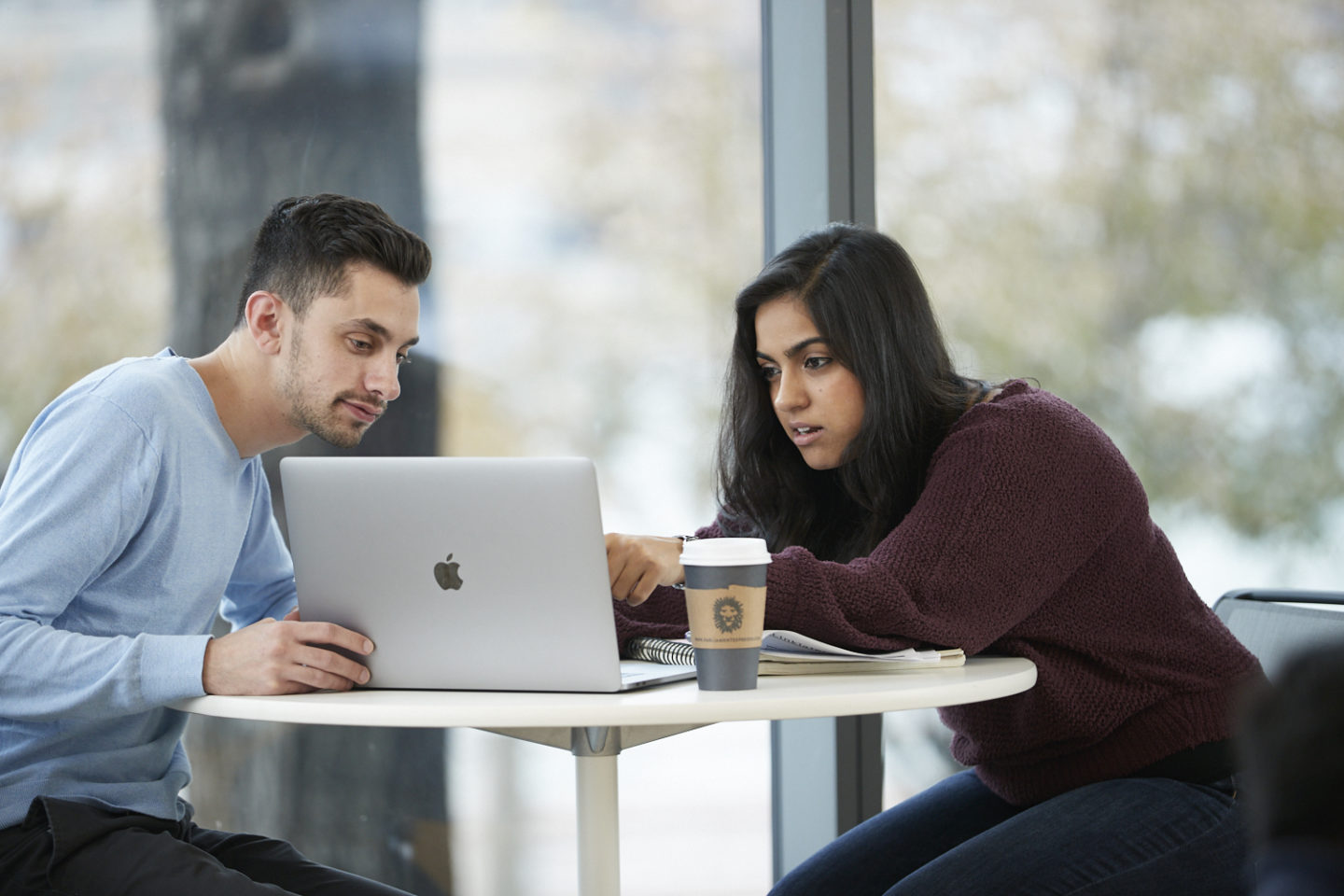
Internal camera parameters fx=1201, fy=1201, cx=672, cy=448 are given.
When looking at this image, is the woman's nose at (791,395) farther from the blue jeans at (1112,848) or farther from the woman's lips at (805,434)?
the blue jeans at (1112,848)

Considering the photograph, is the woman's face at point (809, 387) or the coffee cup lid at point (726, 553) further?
the woman's face at point (809, 387)

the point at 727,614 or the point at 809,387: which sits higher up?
the point at 809,387

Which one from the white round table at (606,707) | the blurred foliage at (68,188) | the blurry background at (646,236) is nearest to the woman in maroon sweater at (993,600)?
the white round table at (606,707)

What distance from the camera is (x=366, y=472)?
117 centimetres

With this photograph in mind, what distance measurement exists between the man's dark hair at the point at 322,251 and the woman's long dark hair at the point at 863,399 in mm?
502

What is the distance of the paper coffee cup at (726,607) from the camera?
3.80 ft

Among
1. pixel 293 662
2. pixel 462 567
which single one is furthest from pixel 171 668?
pixel 462 567

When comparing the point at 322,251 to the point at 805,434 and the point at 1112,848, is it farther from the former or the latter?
the point at 1112,848

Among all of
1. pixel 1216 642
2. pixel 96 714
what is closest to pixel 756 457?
pixel 1216 642

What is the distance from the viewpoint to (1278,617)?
175 centimetres

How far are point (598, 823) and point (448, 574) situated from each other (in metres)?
0.38

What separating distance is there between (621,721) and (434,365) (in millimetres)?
1450

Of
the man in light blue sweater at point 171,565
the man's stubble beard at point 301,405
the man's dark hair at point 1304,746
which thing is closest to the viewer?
the man's dark hair at point 1304,746

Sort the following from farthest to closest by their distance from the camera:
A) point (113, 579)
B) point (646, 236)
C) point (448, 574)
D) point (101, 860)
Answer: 1. point (646, 236)
2. point (113, 579)
3. point (101, 860)
4. point (448, 574)
